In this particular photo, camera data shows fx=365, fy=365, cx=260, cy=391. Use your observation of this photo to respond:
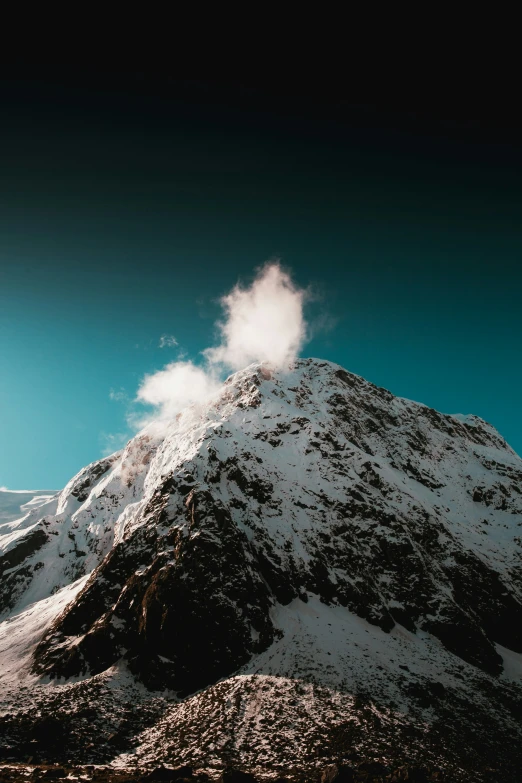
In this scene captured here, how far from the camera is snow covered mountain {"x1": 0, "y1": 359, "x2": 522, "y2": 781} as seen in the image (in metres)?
29.7

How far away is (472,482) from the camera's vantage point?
91.2m

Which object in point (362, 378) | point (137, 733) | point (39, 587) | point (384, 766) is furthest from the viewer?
point (362, 378)

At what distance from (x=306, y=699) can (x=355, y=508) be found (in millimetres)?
34536

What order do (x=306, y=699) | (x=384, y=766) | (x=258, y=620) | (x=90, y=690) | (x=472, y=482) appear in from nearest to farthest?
(x=384, y=766)
(x=306, y=699)
(x=90, y=690)
(x=258, y=620)
(x=472, y=482)

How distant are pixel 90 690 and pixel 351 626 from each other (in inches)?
1241

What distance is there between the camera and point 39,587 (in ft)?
258

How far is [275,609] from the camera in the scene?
1941 inches

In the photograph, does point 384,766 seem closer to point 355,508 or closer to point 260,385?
point 355,508

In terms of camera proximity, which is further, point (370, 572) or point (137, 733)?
point (370, 572)

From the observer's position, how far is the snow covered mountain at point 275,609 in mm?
29656

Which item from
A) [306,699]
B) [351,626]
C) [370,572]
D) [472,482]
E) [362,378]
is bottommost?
[306,699]

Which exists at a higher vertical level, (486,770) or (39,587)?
(39,587)

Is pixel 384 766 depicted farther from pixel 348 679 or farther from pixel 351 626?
pixel 351 626

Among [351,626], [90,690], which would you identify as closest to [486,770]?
[351,626]
